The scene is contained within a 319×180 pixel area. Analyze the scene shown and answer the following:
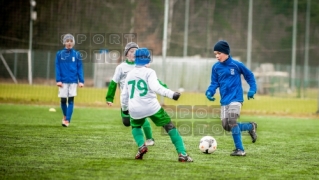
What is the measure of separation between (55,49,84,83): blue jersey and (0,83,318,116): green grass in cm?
780

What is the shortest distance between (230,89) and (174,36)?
2600 centimetres

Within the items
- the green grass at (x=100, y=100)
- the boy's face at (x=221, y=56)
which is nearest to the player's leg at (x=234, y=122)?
the boy's face at (x=221, y=56)

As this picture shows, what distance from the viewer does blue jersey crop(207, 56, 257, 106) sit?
900 cm

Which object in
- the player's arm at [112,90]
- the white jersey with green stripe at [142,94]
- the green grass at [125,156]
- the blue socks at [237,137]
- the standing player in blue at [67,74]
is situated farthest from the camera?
the standing player in blue at [67,74]

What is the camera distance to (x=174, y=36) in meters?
34.8

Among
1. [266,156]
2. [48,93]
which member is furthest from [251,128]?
[48,93]

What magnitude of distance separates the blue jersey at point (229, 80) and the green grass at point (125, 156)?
0.88 meters

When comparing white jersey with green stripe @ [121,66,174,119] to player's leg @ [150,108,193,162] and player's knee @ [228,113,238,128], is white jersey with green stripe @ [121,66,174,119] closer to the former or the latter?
player's leg @ [150,108,193,162]

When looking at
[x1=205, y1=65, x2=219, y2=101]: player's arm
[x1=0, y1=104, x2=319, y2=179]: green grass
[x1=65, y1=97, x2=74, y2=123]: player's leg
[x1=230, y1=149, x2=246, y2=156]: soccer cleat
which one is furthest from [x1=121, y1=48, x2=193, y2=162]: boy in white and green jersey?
[x1=65, y1=97, x2=74, y2=123]: player's leg

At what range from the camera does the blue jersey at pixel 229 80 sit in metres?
9.00

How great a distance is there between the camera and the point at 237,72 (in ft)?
29.9

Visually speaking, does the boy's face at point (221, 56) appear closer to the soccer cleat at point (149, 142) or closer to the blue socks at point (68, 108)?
the soccer cleat at point (149, 142)

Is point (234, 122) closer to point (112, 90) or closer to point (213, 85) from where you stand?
point (213, 85)

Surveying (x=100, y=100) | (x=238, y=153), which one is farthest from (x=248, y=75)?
(x=100, y=100)
